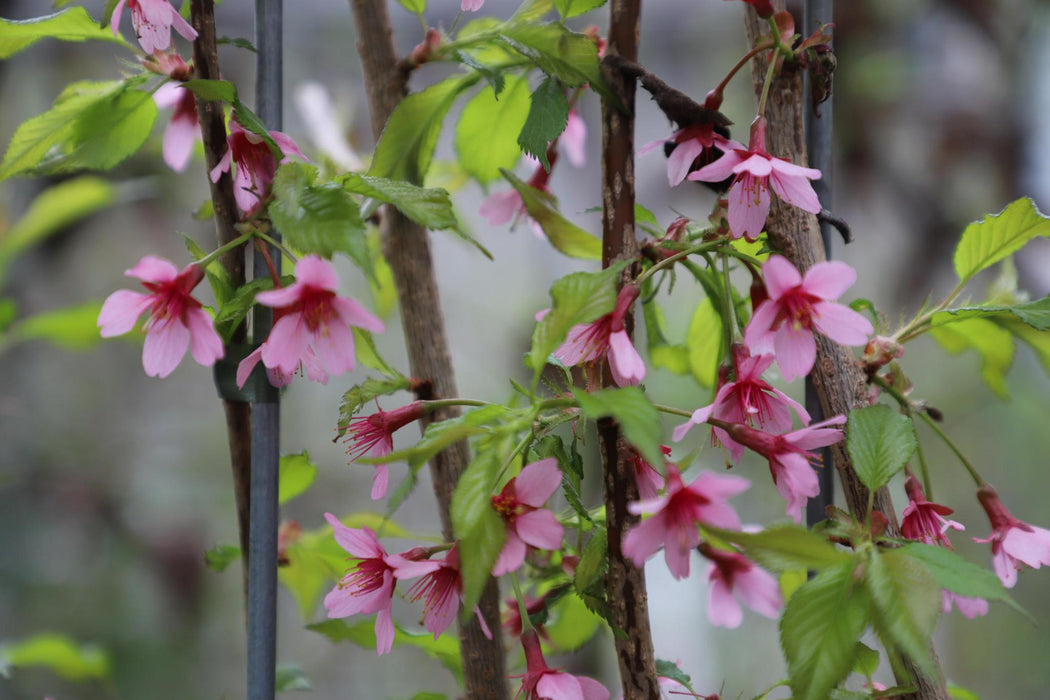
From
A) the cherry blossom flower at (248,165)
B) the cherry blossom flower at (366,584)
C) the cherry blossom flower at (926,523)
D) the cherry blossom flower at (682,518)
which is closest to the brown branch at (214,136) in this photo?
the cherry blossom flower at (248,165)

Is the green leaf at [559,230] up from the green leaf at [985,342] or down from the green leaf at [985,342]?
up

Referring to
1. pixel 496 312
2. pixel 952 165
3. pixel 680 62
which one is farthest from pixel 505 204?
pixel 952 165

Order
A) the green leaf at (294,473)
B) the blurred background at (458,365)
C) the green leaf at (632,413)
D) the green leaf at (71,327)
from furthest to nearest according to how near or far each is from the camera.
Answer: the blurred background at (458,365) → the green leaf at (71,327) → the green leaf at (294,473) → the green leaf at (632,413)

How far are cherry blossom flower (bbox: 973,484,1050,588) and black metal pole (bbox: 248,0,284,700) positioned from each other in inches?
13.1

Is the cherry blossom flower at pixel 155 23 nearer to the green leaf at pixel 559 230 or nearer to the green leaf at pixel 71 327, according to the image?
the green leaf at pixel 559 230

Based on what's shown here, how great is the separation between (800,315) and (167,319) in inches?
10.0

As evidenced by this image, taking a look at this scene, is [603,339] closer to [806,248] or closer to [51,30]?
[806,248]

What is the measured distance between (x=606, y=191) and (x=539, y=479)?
0.14 m

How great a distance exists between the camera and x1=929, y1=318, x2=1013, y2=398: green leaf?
0.49 metres

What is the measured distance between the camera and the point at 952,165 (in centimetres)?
152

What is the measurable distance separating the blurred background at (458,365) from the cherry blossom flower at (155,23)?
98cm

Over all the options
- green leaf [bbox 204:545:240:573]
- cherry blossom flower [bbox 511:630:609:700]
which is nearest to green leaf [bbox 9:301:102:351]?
green leaf [bbox 204:545:240:573]

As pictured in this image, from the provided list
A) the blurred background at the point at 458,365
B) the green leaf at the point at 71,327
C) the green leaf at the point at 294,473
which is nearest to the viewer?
the green leaf at the point at 294,473

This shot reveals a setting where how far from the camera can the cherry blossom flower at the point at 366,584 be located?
1.19 ft
